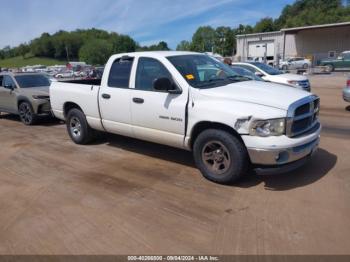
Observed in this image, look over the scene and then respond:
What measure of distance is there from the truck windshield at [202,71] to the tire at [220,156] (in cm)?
86

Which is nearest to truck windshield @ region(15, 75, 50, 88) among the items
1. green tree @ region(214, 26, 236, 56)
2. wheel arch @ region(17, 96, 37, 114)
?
wheel arch @ region(17, 96, 37, 114)

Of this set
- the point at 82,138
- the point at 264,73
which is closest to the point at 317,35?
the point at 264,73

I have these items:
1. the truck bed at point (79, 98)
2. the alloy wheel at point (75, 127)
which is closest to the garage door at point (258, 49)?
the truck bed at point (79, 98)

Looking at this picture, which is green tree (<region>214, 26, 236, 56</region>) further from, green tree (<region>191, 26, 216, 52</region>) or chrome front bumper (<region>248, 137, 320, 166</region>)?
chrome front bumper (<region>248, 137, 320, 166</region>)

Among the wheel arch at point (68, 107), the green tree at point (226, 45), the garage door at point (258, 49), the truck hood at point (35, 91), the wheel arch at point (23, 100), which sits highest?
the green tree at point (226, 45)

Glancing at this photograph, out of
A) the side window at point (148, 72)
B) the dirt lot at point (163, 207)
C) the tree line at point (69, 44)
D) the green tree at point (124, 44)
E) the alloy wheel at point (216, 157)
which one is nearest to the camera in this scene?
the dirt lot at point (163, 207)

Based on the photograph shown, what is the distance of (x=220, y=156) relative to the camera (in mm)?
4656

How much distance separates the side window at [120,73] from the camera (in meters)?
5.79

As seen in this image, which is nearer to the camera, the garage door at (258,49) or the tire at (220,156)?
the tire at (220,156)

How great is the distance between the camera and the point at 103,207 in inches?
165

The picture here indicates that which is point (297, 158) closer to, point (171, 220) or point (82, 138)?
point (171, 220)

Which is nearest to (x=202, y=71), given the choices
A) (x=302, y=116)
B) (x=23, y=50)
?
(x=302, y=116)

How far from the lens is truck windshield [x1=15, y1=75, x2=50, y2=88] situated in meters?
10.6

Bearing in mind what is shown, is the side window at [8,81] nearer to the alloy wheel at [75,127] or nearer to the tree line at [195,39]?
the alloy wheel at [75,127]
